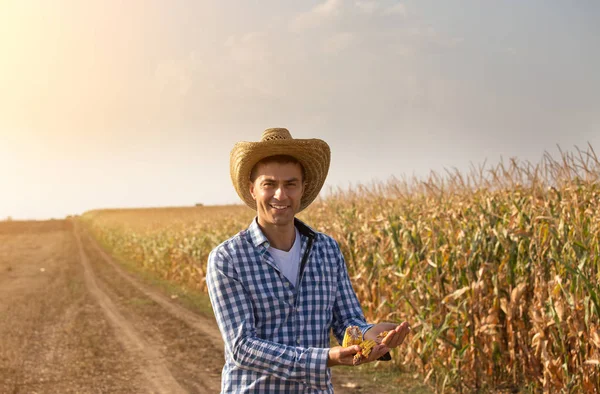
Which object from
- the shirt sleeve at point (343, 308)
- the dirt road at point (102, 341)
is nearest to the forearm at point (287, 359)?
the shirt sleeve at point (343, 308)

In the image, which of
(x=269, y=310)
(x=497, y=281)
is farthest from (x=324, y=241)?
(x=497, y=281)

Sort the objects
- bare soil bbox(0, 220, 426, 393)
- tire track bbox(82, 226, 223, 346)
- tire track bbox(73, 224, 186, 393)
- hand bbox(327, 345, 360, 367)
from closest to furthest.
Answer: hand bbox(327, 345, 360, 367)
tire track bbox(73, 224, 186, 393)
bare soil bbox(0, 220, 426, 393)
tire track bbox(82, 226, 223, 346)

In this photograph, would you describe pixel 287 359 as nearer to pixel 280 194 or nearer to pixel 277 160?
pixel 280 194

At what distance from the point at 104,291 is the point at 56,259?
12645mm

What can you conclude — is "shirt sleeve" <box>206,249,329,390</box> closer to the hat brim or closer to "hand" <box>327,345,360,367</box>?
"hand" <box>327,345,360,367</box>

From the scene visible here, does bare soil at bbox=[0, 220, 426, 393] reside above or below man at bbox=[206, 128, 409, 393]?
below

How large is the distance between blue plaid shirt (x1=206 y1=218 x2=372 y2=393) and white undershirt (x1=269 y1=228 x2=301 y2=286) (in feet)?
0.15

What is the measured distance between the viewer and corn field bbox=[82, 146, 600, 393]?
621cm

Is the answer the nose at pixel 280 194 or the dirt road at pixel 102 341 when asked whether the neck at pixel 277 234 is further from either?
the dirt road at pixel 102 341

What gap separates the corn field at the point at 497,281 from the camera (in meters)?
6.21

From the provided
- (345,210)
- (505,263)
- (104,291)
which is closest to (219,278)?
(505,263)

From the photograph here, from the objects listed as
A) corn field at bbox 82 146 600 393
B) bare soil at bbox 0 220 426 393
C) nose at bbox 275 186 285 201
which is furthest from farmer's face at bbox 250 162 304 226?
bare soil at bbox 0 220 426 393

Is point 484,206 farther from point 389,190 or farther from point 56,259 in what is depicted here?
point 56,259

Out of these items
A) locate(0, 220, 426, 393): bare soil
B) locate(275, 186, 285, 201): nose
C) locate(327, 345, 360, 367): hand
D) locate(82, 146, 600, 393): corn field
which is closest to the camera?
locate(327, 345, 360, 367): hand
